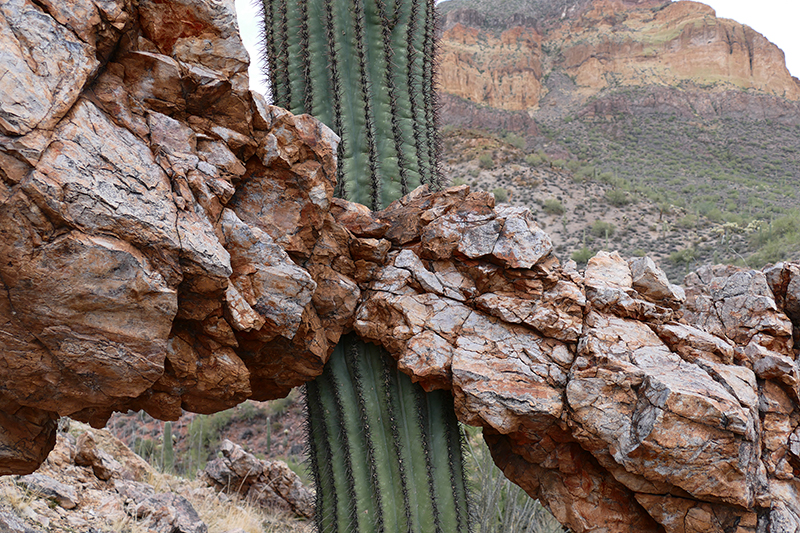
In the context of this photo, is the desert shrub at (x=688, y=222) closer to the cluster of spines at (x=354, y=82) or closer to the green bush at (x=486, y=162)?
the green bush at (x=486, y=162)

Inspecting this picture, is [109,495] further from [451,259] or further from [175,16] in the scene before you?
[175,16]

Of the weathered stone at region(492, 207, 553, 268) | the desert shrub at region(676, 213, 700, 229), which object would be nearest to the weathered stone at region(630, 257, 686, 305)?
the weathered stone at region(492, 207, 553, 268)

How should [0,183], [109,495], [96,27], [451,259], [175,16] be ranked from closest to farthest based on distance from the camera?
1. [0,183]
2. [96,27]
3. [175,16]
4. [451,259]
5. [109,495]

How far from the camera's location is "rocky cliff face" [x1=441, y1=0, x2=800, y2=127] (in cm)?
3975

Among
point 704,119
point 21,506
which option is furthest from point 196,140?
point 704,119

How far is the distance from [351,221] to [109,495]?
3101 millimetres

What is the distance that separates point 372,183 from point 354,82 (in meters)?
0.66

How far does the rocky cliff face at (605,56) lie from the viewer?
39.8 meters

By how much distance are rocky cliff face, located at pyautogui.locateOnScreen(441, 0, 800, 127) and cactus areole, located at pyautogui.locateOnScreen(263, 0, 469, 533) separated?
35.9 meters

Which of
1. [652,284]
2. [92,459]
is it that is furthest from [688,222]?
[92,459]

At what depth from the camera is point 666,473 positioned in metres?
2.73

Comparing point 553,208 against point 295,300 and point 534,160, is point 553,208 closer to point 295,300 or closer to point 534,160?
point 534,160

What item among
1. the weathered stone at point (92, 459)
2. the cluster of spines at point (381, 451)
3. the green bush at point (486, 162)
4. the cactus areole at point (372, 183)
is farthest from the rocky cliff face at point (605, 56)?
the cluster of spines at point (381, 451)

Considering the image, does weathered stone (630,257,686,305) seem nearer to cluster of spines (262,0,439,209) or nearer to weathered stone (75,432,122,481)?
cluster of spines (262,0,439,209)
